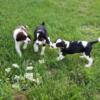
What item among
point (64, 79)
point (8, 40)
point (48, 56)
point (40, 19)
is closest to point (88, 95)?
point (64, 79)

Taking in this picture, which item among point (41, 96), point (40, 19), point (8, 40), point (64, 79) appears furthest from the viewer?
point (40, 19)

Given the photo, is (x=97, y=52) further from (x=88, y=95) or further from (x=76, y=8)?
(x=76, y=8)

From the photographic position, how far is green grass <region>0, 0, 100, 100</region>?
5988 mm

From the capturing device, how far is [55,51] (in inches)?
294

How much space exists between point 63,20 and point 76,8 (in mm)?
1356

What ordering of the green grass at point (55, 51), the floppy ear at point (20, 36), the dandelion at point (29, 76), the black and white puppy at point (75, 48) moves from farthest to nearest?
the floppy ear at point (20, 36) < the black and white puppy at point (75, 48) < the dandelion at point (29, 76) < the green grass at point (55, 51)

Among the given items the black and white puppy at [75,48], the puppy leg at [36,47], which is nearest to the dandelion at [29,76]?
the black and white puppy at [75,48]

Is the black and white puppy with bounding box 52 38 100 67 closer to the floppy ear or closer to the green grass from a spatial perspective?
the green grass

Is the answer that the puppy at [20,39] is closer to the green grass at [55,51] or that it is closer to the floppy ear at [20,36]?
the floppy ear at [20,36]

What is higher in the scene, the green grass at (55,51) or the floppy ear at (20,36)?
the floppy ear at (20,36)

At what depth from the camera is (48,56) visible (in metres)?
7.34

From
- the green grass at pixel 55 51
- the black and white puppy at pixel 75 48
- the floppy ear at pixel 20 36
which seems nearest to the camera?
the green grass at pixel 55 51

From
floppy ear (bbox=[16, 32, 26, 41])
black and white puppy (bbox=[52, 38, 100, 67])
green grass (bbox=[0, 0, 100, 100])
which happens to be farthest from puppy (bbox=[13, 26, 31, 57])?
black and white puppy (bbox=[52, 38, 100, 67])

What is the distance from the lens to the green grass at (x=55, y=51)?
19.6 feet
